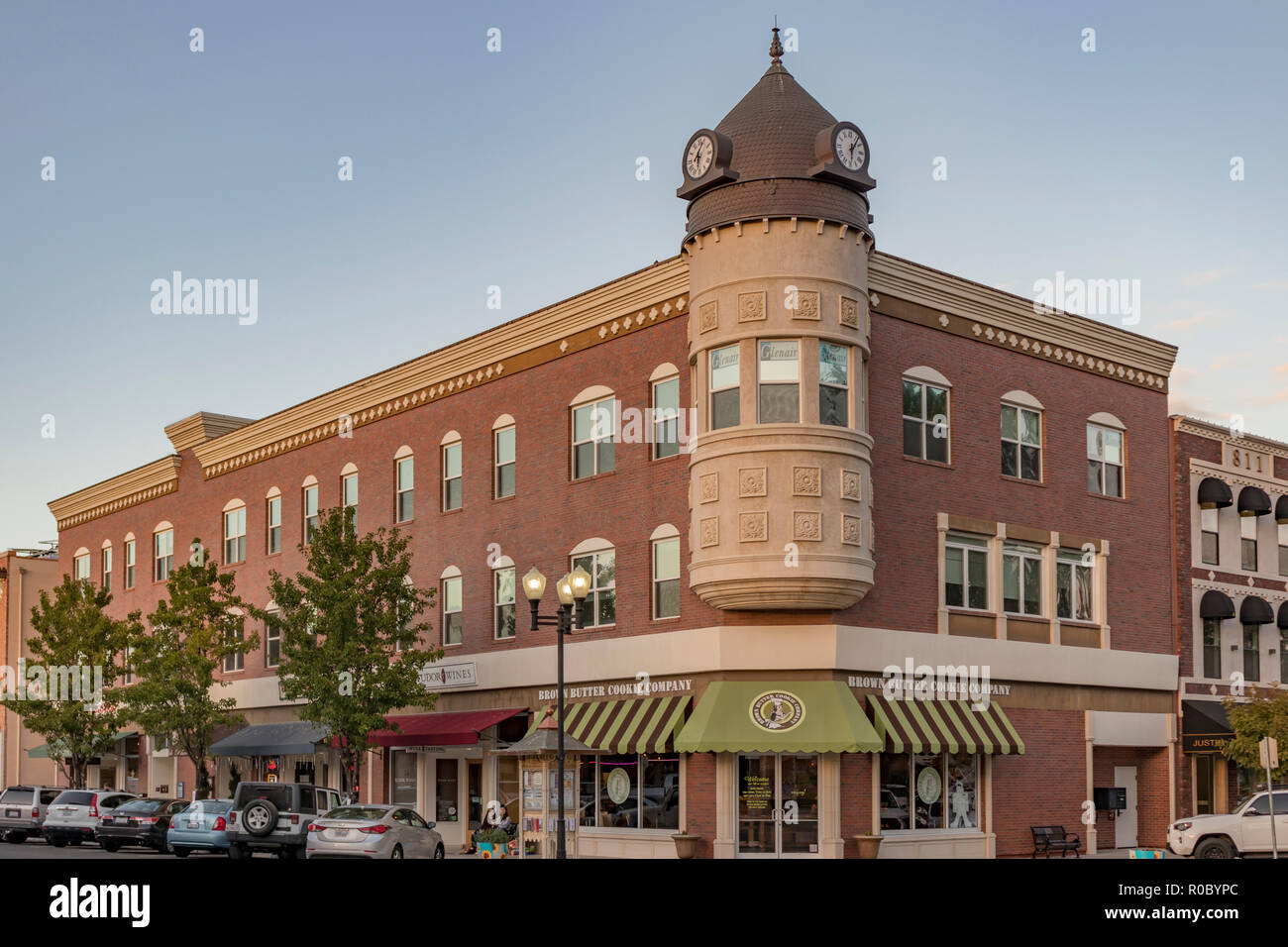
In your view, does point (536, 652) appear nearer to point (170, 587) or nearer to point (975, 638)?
point (975, 638)

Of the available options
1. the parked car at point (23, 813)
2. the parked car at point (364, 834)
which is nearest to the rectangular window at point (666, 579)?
the parked car at point (364, 834)

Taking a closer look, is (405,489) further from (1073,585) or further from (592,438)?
(1073,585)

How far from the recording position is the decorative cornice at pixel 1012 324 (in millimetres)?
32469

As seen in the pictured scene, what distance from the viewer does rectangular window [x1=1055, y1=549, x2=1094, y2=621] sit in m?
35.4

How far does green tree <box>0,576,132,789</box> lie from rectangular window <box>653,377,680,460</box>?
88.5 ft

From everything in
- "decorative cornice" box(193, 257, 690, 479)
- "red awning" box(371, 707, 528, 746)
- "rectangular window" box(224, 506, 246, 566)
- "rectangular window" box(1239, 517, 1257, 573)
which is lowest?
"red awning" box(371, 707, 528, 746)

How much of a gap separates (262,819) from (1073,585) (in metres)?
19.6

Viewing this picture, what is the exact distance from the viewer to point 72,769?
54188 mm

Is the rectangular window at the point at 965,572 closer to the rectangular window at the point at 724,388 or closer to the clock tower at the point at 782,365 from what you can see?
the clock tower at the point at 782,365

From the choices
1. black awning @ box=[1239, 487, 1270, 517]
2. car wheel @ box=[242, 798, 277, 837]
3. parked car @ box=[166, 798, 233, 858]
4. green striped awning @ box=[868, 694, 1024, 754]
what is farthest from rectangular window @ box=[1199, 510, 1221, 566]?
parked car @ box=[166, 798, 233, 858]

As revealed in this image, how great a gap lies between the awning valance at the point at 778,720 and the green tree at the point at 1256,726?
475 inches

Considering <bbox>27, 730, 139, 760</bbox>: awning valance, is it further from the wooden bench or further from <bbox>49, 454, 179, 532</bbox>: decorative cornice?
the wooden bench

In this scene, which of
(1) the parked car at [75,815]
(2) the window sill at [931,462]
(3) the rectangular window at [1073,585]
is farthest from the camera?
(1) the parked car at [75,815]

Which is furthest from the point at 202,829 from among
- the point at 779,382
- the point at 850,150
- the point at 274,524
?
the point at 850,150
